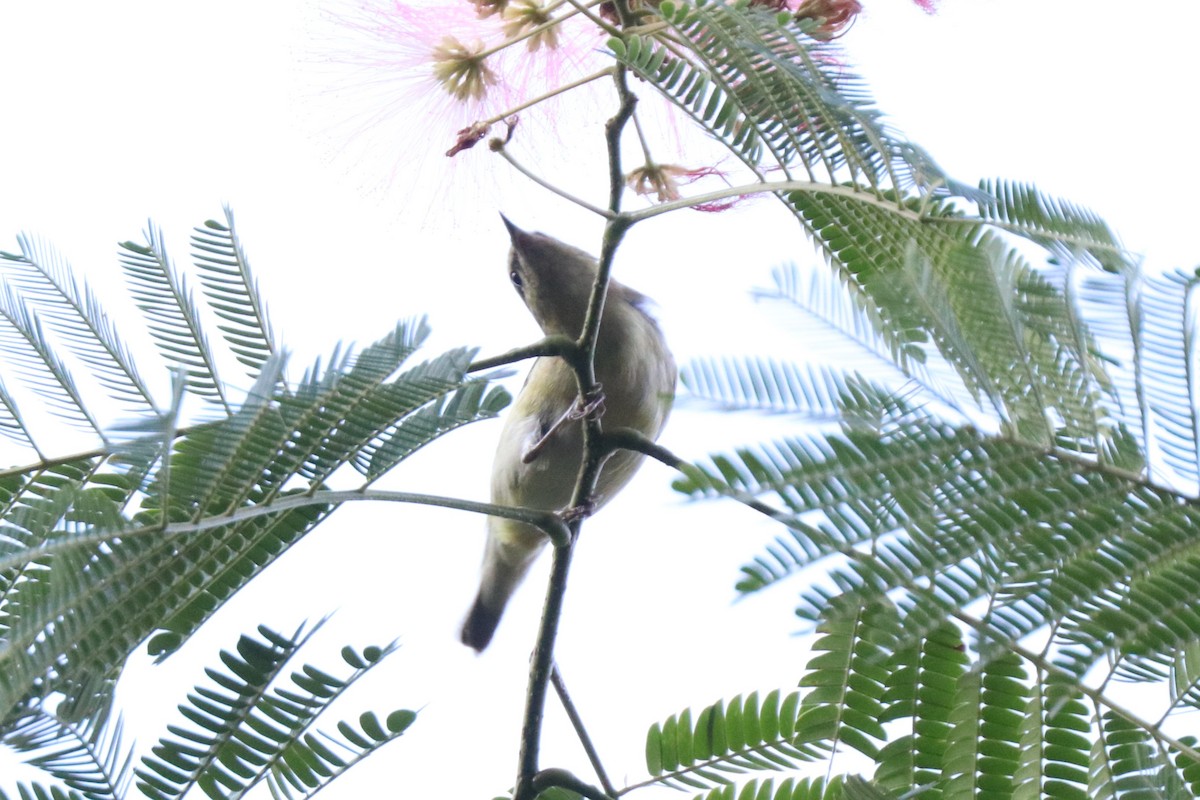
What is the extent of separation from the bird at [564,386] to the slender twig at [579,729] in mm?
832

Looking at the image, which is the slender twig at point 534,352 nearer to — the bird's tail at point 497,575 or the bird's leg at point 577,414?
the bird's leg at point 577,414

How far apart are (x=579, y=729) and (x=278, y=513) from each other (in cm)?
87

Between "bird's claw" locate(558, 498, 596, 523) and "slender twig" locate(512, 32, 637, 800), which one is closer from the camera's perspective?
"slender twig" locate(512, 32, 637, 800)

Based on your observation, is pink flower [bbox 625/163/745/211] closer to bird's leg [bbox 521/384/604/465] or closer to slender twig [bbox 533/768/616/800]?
bird's leg [bbox 521/384/604/465]

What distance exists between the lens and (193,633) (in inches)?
78.1

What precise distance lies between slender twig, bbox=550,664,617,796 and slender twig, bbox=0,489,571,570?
0.32 meters

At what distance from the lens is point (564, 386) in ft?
11.9

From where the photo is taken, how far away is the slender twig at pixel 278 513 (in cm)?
152

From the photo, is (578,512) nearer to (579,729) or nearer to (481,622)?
(579,729)

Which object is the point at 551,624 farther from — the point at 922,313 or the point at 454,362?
the point at 922,313

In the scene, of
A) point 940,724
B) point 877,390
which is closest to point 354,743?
point 940,724

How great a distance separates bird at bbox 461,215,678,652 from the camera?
135 inches

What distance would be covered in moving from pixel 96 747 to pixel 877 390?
4.09 ft

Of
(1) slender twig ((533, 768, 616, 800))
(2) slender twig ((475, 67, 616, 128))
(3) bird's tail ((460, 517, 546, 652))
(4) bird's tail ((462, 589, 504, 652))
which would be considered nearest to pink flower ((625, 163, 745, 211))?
(2) slender twig ((475, 67, 616, 128))
